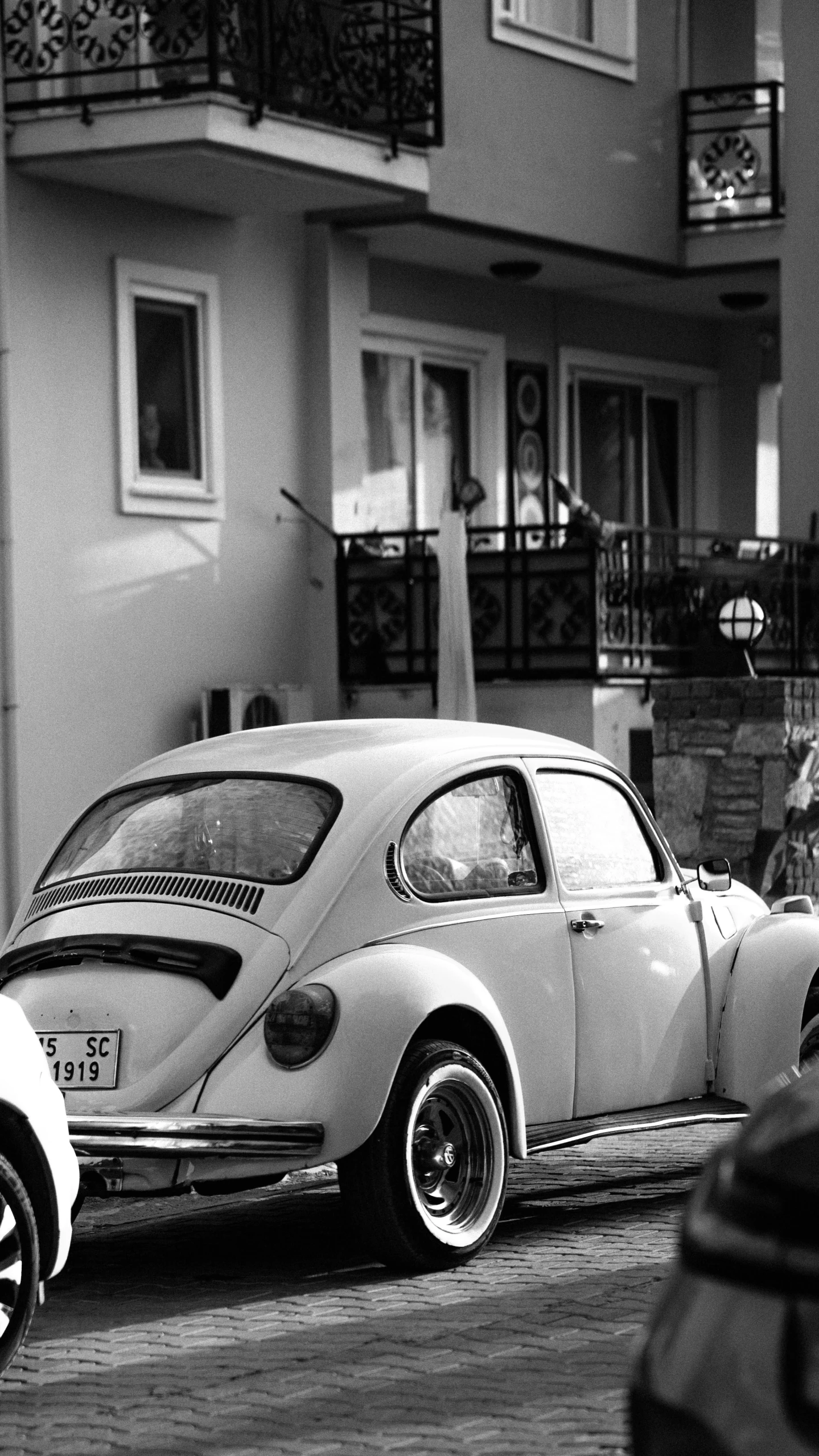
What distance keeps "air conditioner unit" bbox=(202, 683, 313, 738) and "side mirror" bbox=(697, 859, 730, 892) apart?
7.95 meters

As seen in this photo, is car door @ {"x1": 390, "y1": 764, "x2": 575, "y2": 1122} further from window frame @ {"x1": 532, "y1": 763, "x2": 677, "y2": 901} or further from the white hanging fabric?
the white hanging fabric

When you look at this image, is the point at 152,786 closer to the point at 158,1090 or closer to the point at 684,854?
the point at 158,1090

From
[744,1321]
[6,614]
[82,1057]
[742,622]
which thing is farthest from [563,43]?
[744,1321]

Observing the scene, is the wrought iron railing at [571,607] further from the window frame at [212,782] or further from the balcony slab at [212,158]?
the window frame at [212,782]

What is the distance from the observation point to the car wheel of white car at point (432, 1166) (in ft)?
24.6

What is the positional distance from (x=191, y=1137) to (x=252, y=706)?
10.7 m

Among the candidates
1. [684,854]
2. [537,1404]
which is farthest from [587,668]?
[537,1404]

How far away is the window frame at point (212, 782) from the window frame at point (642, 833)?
0.89m

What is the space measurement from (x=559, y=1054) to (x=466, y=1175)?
667mm

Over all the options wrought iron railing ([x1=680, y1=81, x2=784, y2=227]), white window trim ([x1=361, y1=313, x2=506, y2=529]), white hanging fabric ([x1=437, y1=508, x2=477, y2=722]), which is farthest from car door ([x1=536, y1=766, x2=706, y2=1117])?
wrought iron railing ([x1=680, y1=81, x2=784, y2=227])

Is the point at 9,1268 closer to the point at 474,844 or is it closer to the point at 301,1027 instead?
the point at 301,1027

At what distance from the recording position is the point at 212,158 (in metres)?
16.1

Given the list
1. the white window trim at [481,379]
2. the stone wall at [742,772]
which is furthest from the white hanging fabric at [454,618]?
the white window trim at [481,379]

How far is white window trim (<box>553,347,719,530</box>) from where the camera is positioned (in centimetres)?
2206
